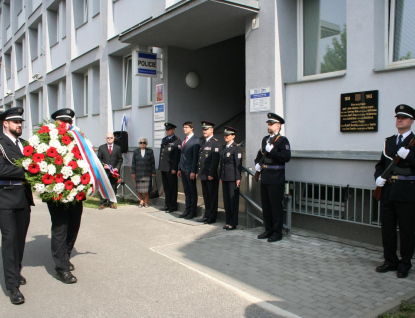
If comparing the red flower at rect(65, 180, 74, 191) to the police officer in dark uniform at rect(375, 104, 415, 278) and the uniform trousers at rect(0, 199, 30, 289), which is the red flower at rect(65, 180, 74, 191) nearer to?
the uniform trousers at rect(0, 199, 30, 289)

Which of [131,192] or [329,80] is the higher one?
[329,80]

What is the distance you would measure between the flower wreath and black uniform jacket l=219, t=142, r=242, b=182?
298 cm

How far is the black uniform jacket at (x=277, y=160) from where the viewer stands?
6359 mm

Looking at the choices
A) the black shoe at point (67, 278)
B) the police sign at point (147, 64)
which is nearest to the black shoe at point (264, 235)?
the black shoe at point (67, 278)

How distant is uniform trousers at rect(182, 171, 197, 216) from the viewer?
333 inches

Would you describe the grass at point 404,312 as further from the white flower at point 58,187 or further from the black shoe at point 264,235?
the white flower at point 58,187

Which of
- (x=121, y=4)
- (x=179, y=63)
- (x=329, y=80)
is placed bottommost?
(x=329, y=80)

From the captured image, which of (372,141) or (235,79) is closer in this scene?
(372,141)

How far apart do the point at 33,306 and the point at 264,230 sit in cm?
421

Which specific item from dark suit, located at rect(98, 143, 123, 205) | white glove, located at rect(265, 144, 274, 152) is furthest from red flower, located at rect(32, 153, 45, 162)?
dark suit, located at rect(98, 143, 123, 205)

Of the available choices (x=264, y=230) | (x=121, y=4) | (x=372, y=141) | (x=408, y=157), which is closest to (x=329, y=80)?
(x=372, y=141)

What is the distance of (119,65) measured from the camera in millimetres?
13336

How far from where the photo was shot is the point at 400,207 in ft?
15.9

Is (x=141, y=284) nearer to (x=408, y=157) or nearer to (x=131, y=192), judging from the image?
(x=408, y=157)
